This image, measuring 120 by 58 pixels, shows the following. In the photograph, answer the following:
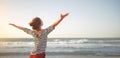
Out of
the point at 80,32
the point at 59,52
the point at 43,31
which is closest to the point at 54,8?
Answer: the point at 80,32

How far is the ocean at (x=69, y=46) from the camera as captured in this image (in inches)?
224

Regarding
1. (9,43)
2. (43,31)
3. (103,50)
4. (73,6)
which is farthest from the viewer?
(9,43)

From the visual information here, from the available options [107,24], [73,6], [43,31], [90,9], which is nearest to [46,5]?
[73,6]

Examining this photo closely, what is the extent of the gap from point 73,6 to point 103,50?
1.18 meters

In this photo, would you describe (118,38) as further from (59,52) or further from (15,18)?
(15,18)

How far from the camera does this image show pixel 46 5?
531 cm

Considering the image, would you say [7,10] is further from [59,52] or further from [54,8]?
[59,52]

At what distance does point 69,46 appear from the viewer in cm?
610

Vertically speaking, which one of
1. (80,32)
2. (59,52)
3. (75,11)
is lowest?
(59,52)

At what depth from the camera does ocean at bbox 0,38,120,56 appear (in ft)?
18.6

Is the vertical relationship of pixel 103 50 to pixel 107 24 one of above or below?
below

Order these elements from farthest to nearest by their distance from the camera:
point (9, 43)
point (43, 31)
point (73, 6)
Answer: point (9, 43)
point (73, 6)
point (43, 31)

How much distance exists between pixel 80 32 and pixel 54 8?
683mm

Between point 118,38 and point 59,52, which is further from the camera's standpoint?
point 59,52
